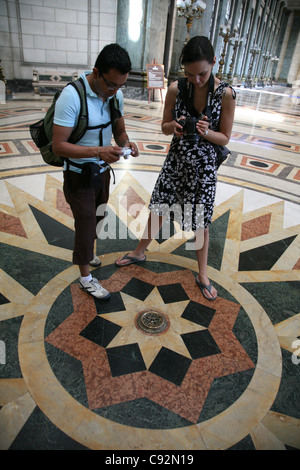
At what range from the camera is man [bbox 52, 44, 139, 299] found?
1.23 meters

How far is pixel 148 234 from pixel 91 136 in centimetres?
81

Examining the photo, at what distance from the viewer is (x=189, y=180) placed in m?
1.67

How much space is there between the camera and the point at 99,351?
1460 millimetres

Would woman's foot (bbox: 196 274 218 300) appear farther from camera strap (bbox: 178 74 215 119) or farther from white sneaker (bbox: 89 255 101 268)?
camera strap (bbox: 178 74 215 119)

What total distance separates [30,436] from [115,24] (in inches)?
423

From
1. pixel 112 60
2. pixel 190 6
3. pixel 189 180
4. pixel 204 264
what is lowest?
pixel 204 264

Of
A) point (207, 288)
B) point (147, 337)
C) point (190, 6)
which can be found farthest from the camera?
point (190, 6)

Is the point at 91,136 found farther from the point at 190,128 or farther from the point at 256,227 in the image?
the point at 256,227

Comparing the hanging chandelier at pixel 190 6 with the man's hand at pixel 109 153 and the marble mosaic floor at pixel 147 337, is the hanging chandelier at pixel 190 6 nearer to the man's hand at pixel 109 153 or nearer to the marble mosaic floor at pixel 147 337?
the marble mosaic floor at pixel 147 337

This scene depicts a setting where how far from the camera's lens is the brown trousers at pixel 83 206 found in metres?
1.48

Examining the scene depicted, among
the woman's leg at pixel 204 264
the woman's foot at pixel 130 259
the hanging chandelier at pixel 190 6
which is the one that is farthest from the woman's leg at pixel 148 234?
the hanging chandelier at pixel 190 6

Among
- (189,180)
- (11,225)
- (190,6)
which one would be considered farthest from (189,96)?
(190,6)
